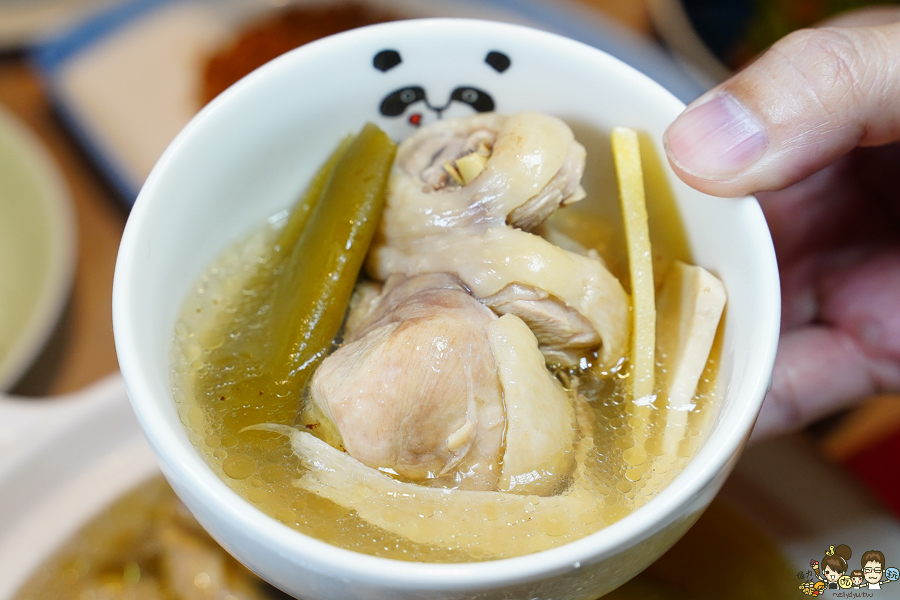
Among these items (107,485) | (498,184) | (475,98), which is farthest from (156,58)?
(498,184)

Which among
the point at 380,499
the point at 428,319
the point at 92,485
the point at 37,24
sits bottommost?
the point at 92,485

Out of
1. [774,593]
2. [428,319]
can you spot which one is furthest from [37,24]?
[774,593]

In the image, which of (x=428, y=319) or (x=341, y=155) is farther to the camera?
(x=341, y=155)

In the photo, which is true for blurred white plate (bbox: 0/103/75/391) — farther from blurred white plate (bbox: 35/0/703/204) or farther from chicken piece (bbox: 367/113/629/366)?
chicken piece (bbox: 367/113/629/366)

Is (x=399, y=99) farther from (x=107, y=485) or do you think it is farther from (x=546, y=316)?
(x=107, y=485)

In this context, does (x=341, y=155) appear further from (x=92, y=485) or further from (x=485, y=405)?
(x=92, y=485)

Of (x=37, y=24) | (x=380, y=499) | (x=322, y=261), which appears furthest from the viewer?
(x=37, y=24)

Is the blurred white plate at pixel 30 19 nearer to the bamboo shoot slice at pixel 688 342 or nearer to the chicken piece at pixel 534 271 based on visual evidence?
the chicken piece at pixel 534 271

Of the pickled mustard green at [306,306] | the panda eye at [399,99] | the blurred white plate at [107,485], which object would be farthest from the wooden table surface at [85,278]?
the panda eye at [399,99]
